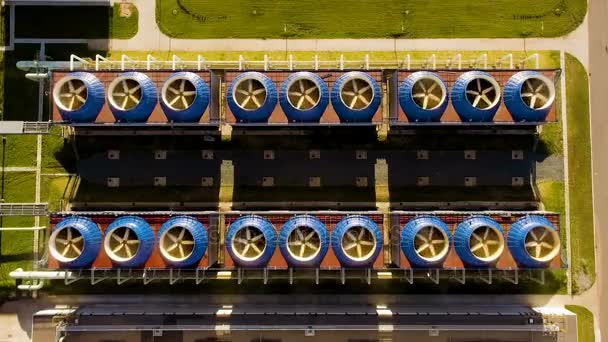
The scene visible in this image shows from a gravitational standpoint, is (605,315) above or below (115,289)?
below

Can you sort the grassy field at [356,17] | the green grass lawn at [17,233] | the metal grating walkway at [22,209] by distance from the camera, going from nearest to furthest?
the metal grating walkway at [22,209], the green grass lawn at [17,233], the grassy field at [356,17]

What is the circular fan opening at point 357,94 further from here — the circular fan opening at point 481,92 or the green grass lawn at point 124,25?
the green grass lawn at point 124,25

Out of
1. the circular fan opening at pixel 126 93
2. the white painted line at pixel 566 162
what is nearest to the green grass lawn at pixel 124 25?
the circular fan opening at pixel 126 93

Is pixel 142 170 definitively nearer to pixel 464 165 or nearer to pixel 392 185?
pixel 392 185

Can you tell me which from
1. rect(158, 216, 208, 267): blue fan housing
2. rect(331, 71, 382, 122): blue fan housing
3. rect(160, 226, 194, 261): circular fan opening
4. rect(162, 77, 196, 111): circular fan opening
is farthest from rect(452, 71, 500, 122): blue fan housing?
rect(160, 226, 194, 261): circular fan opening

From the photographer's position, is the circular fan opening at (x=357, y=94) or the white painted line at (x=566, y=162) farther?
the white painted line at (x=566, y=162)

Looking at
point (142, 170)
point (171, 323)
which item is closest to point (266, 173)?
point (142, 170)

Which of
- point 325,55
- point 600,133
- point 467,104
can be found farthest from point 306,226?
point 600,133
